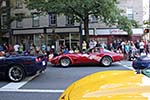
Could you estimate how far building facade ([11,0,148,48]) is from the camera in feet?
115

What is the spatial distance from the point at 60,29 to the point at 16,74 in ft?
84.5

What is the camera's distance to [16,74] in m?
10.3

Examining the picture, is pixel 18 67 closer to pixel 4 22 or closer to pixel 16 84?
pixel 16 84

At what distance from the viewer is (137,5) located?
35562mm

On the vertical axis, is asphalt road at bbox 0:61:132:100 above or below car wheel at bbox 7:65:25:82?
below

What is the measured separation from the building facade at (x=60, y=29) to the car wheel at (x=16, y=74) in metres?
24.0

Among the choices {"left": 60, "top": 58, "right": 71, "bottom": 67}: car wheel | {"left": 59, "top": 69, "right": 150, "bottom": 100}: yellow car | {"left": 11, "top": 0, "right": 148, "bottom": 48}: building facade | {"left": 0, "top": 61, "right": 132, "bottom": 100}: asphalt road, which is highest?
{"left": 11, "top": 0, "right": 148, "bottom": 48}: building facade

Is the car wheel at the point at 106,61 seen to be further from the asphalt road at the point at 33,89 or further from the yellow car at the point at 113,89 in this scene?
the yellow car at the point at 113,89

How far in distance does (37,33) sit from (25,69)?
2671 cm

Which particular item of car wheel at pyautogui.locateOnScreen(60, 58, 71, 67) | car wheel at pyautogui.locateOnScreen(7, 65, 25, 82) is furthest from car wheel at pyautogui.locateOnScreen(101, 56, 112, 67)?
car wheel at pyautogui.locateOnScreen(7, 65, 25, 82)

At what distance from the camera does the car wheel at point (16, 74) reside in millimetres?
10297

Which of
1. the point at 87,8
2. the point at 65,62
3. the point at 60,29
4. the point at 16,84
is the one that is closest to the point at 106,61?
the point at 65,62

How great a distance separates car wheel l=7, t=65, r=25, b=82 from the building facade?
78.6ft

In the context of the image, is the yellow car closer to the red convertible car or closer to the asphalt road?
the asphalt road
